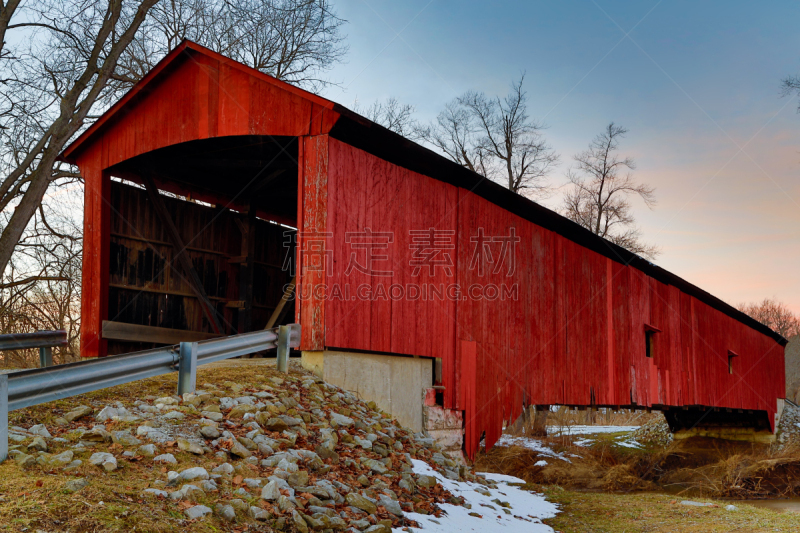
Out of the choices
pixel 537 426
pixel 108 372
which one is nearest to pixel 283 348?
pixel 108 372

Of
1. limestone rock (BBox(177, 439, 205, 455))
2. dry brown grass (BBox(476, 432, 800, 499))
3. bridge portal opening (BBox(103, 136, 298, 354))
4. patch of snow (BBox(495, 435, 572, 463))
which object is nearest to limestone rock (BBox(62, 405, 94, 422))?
limestone rock (BBox(177, 439, 205, 455))

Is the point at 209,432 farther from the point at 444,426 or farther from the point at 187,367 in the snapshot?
the point at 444,426

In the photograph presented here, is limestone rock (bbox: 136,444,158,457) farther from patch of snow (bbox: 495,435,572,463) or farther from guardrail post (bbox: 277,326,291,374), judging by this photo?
patch of snow (bbox: 495,435,572,463)

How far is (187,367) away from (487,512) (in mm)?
3285

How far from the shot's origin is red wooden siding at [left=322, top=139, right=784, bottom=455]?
27.0 feet

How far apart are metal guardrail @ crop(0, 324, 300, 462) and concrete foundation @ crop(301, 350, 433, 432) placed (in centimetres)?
87

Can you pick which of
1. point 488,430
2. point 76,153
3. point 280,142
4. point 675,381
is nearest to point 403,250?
point 280,142

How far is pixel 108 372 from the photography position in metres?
5.02

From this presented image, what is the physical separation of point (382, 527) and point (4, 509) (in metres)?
2.46

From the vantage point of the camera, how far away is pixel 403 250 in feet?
29.2

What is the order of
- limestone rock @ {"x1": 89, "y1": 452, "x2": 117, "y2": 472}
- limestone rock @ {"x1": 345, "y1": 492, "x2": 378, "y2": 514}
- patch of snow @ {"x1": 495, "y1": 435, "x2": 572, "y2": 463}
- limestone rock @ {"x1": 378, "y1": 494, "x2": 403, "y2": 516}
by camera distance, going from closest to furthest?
limestone rock @ {"x1": 89, "y1": 452, "x2": 117, "y2": 472}, limestone rock @ {"x1": 345, "y1": 492, "x2": 378, "y2": 514}, limestone rock @ {"x1": 378, "y1": 494, "x2": 403, "y2": 516}, patch of snow @ {"x1": 495, "y1": 435, "x2": 572, "y2": 463}

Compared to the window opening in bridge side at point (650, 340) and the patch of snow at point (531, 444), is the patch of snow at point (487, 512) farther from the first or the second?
the patch of snow at point (531, 444)

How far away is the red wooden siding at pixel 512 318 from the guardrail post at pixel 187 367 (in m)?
2.10

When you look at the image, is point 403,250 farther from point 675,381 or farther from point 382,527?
point 675,381
